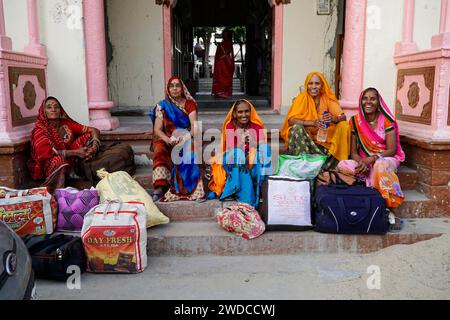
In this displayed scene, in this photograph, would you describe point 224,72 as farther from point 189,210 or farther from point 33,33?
point 189,210

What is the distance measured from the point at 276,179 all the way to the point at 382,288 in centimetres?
128

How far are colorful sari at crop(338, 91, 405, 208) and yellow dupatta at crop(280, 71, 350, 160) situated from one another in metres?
0.15

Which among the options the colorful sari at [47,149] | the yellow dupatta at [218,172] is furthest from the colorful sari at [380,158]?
the colorful sari at [47,149]

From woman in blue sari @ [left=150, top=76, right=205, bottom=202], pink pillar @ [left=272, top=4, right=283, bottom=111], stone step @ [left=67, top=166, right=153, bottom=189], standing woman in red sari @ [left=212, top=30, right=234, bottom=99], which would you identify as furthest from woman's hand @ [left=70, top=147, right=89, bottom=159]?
standing woman in red sari @ [left=212, top=30, right=234, bottom=99]

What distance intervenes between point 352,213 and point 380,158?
2.26 feet

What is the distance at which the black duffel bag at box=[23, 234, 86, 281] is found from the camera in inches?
122

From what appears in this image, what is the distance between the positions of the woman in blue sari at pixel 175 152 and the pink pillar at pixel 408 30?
94.0 inches

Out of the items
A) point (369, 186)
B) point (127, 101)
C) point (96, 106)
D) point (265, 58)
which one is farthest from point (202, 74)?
point (369, 186)

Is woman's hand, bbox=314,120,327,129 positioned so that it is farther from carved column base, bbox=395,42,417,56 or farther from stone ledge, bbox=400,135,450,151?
carved column base, bbox=395,42,417,56

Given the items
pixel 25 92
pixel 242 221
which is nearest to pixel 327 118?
pixel 242 221

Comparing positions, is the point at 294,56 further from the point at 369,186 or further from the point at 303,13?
the point at 369,186

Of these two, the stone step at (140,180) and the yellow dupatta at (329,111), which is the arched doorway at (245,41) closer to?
the yellow dupatta at (329,111)

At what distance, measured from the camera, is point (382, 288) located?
2.99 m

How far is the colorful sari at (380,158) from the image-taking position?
12.6 ft
